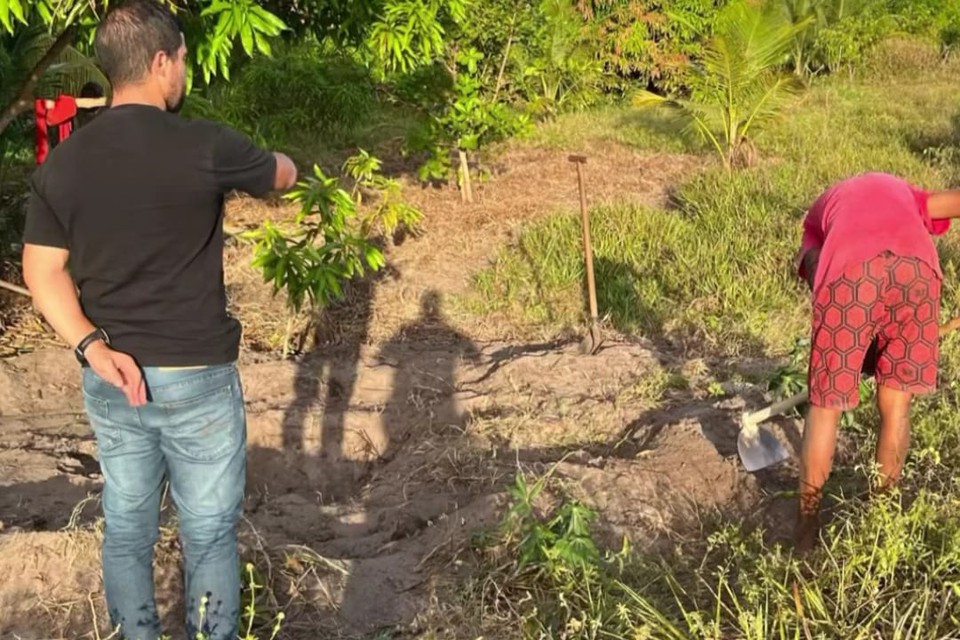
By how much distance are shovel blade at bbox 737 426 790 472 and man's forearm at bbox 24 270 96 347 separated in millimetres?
2447

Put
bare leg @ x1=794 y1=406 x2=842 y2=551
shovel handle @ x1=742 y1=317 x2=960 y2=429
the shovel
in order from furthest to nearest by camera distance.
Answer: the shovel → shovel handle @ x1=742 y1=317 x2=960 y2=429 → bare leg @ x1=794 y1=406 x2=842 y2=551

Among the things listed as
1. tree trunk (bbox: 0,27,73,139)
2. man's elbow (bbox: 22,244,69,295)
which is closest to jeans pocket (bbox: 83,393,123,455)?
man's elbow (bbox: 22,244,69,295)

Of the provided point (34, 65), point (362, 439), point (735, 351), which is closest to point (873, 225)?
point (735, 351)

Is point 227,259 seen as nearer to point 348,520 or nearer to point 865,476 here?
point 348,520

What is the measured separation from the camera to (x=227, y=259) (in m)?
7.39

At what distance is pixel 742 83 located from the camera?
382 inches

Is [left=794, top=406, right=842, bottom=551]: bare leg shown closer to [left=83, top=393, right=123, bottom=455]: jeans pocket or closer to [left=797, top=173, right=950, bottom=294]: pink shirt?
[left=797, top=173, right=950, bottom=294]: pink shirt

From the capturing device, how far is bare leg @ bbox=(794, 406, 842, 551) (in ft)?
10.4

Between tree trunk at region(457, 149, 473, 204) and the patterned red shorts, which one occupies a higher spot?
tree trunk at region(457, 149, 473, 204)

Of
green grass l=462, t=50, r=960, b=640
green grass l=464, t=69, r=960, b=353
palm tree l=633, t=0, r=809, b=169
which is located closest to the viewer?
green grass l=462, t=50, r=960, b=640

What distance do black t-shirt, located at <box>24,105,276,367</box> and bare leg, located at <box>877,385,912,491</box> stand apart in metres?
2.13

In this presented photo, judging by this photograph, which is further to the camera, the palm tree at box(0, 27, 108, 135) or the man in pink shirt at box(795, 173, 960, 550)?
the palm tree at box(0, 27, 108, 135)

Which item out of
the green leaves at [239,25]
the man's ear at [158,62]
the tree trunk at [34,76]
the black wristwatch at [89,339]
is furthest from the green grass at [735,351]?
the tree trunk at [34,76]

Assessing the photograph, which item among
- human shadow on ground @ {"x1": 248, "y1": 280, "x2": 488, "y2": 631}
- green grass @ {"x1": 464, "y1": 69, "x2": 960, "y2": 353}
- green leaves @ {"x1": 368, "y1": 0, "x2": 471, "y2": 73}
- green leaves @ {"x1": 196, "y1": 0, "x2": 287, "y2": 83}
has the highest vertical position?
green leaves @ {"x1": 368, "y1": 0, "x2": 471, "y2": 73}
